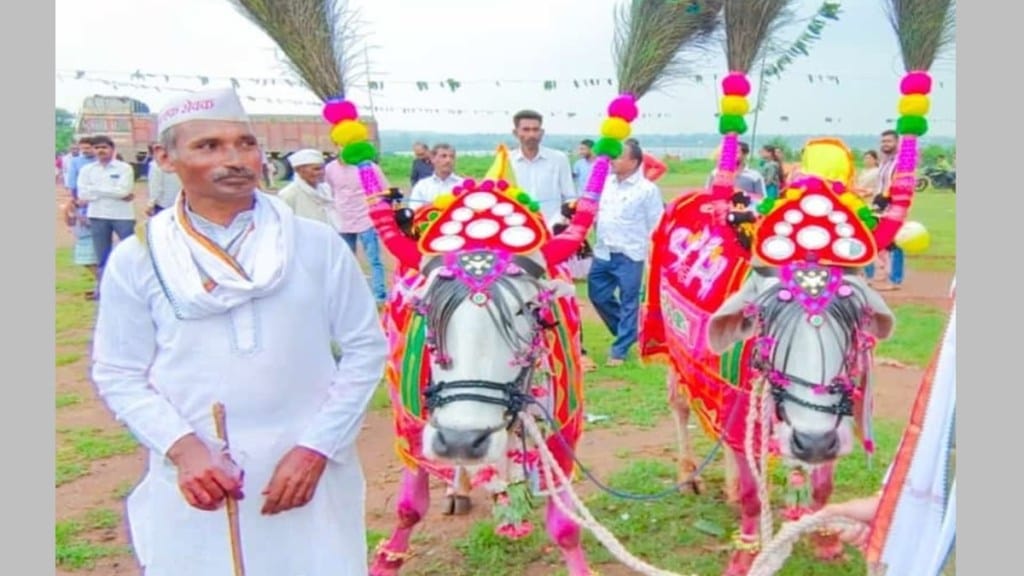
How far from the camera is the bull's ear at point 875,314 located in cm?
328

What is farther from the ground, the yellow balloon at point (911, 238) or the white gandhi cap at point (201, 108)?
the white gandhi cap at point (201, 108)

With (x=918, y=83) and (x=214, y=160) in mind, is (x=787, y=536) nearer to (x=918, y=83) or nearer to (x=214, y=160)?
(x=214, y=160)

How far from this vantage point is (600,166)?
3574mm

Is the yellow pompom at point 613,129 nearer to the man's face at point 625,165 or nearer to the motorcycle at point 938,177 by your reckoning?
the man's face at point 625,165

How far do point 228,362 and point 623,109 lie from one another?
1768 millimetres

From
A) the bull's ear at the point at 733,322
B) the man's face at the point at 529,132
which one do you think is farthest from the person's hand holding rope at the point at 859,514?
the man's face at the point at 529,132

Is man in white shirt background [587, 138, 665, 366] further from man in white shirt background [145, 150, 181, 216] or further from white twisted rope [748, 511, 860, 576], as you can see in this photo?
white twisted rope [748, 511, 860, 576]

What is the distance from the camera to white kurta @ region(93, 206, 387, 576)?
8.07 feet

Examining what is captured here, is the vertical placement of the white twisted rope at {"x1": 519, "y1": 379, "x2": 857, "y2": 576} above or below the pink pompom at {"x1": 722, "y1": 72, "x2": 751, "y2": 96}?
below

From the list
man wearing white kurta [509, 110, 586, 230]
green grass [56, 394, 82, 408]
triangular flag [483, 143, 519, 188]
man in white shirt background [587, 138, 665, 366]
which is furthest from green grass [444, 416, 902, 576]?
green grass [56, 394, 82, 408]

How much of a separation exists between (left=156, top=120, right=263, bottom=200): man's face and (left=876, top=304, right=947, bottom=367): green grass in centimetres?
565

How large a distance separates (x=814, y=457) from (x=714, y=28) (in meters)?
2.02

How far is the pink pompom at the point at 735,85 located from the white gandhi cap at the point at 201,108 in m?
2.11

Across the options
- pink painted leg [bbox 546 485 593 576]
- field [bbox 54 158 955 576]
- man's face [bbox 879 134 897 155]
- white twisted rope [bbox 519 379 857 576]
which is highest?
man's face [bbox 879 134 897 155]
